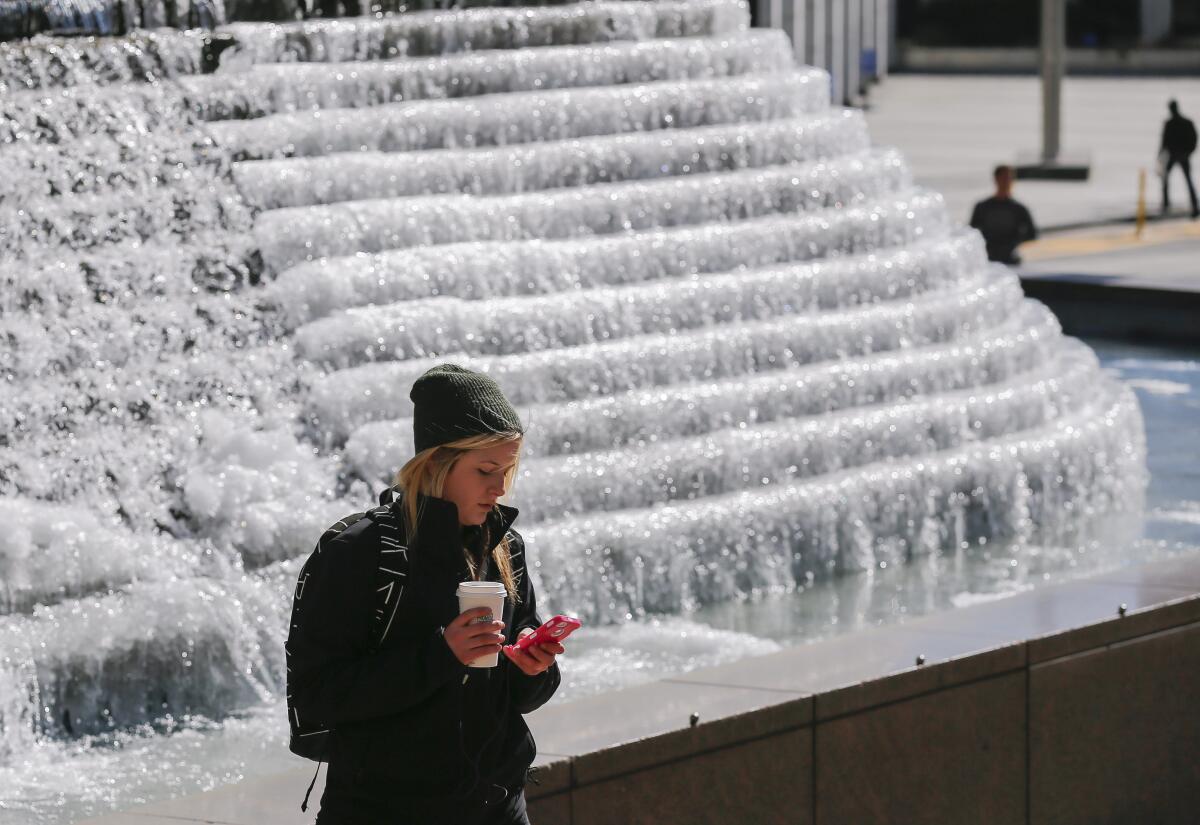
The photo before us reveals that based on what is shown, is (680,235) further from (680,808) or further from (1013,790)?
(680,808)

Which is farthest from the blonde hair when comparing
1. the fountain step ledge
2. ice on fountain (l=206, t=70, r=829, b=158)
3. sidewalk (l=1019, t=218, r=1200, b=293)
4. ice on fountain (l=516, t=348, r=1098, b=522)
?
sidewalk (l=1019, t=218, r=1200, b=293)

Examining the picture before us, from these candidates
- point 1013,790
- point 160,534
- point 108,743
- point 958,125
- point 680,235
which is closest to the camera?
point 1013,790

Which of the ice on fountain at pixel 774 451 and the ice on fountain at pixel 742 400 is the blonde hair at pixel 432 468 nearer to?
the ice on fountain at pixel 742 400

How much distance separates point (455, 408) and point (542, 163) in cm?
654

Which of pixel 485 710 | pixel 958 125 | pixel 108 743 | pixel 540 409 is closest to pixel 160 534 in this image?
pixel 108 743

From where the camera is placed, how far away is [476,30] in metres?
10.4

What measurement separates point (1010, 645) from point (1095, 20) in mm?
46259

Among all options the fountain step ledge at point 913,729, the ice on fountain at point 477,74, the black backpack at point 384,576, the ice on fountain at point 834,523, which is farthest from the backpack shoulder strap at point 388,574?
the ice on fountain at point 477,74

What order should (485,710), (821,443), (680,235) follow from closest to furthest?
(485,710)
(821,443)
(680,235)

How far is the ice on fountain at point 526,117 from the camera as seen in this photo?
945 centimetres

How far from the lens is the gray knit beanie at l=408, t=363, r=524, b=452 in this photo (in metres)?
3.46

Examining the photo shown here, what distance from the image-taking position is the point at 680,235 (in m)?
9.93

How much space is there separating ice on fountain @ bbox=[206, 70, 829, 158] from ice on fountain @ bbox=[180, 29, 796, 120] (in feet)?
0.26

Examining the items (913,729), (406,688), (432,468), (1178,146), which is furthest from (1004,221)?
(406,688)
